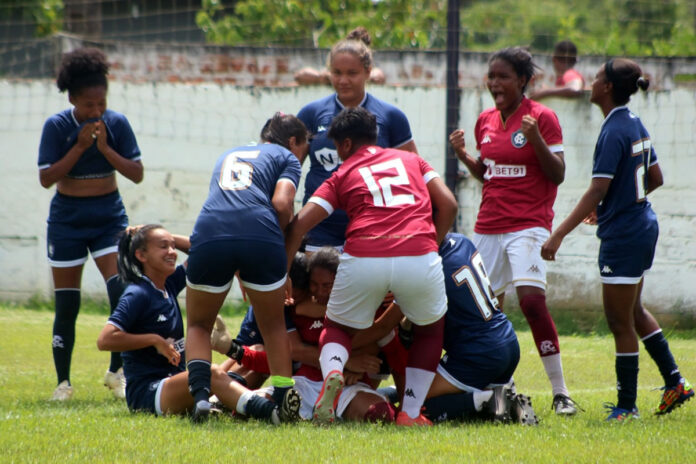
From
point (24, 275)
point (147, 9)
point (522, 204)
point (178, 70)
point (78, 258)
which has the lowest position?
point (24, 275)

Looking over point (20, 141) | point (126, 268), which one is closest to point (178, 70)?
point (20, 141)

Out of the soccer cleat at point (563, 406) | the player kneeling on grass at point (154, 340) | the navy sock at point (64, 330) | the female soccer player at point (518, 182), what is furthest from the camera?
the navy sock at point (64, 330)

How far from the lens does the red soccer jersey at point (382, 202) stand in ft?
16.3

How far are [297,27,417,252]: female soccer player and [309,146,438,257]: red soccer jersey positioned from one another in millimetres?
776

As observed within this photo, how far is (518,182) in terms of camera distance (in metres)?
6.01

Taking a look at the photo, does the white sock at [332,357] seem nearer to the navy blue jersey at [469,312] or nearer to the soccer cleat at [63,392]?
the navy blue jersey at [469,312]

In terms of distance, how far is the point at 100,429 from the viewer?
4559 mm

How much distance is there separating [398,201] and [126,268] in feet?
5.51

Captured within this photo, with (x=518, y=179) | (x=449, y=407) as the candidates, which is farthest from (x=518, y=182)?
(x=449, y=407)

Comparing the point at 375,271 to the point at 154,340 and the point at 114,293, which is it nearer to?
the point at 154,340

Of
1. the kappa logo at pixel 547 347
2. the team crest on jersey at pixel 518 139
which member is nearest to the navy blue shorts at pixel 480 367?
the kappa logo at pixel 547 347

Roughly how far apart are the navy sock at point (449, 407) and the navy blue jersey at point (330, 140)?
140 cm

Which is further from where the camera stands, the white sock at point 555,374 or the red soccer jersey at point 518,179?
the red soccer jersey at point 518,179

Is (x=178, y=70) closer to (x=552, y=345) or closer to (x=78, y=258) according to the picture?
(x=78, y=258)
